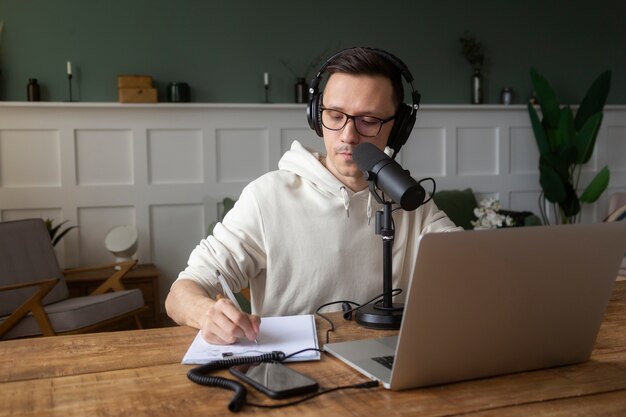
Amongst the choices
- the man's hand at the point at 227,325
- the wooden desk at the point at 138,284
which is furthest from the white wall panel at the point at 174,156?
the man's hand at the point at 227,325

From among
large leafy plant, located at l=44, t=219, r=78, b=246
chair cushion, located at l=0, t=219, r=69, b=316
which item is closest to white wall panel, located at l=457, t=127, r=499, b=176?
large leafy plant, located at l=44, t=219, r=78, b=246

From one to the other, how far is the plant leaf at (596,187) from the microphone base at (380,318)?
13.5ft

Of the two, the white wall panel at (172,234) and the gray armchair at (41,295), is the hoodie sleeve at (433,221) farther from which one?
the white wall panel at (172,234)

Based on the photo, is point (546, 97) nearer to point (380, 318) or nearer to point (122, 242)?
point (122, 242)

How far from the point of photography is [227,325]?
123cm

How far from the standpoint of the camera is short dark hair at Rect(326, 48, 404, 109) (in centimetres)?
170

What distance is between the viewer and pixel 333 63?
1742 mm

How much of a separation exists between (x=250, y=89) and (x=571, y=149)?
7.75ft

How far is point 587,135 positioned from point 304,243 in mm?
3784

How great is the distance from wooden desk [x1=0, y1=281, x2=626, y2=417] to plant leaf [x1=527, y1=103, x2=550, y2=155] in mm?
4002

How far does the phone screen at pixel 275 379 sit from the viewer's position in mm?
997

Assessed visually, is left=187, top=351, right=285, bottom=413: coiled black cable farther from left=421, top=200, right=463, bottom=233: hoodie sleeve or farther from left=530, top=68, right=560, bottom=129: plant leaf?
left=530, top=68, right=560, bottom=129: plant leaf

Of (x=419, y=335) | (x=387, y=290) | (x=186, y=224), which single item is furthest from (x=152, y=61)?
(x=419, y=335)

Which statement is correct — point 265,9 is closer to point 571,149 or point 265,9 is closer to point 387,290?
point 571,149
